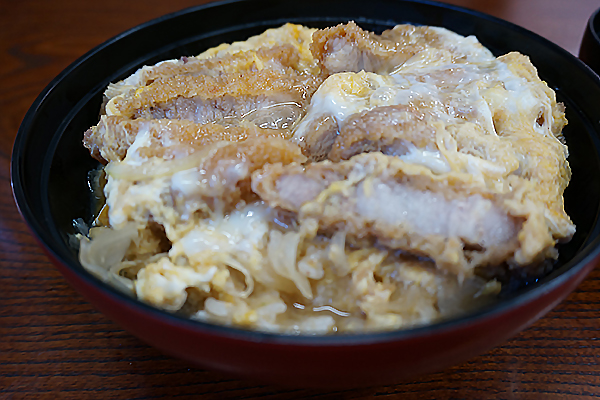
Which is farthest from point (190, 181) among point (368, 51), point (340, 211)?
point (368, 51)

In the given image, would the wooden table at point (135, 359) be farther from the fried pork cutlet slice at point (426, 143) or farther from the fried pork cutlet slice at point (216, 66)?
the fried pork cutlet slice at point (216, 66)

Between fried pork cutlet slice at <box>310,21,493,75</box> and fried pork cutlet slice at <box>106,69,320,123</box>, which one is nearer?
fried pork cutlet slice at <box>106,69,320,123</box>

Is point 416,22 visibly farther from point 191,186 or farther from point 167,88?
point 191,186

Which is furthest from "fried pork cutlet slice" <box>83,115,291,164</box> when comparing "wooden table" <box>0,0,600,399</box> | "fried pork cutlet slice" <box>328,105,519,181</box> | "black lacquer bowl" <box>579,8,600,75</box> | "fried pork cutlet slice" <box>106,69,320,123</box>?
"black lacquer bowl" <box>579,8,600,75</box>

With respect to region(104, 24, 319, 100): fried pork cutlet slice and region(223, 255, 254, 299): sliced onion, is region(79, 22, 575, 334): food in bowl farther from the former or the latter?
region(104, 24, 319, 100): fried pork cutlet slice

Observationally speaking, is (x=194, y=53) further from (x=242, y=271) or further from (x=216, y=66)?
(x=242, y=271)

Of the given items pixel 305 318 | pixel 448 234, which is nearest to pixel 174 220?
pixel 305 318
